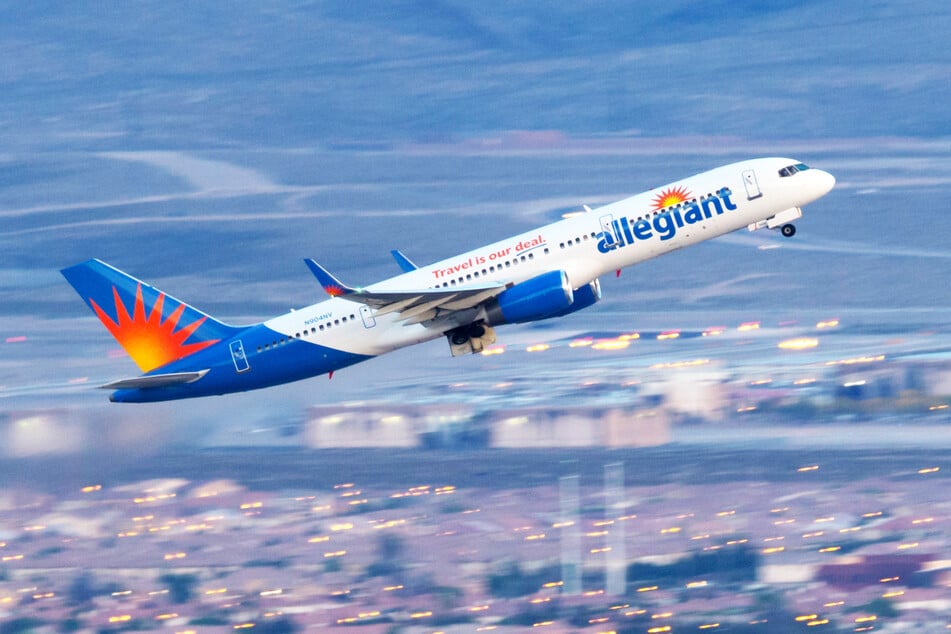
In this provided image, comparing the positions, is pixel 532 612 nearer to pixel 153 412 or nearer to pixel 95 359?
pixel 153 412

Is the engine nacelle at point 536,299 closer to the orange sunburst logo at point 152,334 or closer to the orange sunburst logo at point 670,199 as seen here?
the orange sunburst logo at point 670,199

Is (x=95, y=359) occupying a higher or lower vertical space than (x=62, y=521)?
higher

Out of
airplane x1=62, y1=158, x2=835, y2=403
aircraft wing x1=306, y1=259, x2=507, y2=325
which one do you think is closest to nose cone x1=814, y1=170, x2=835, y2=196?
airplane x1=62, y1=158, x2=835, y2=403

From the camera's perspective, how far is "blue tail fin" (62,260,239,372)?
3270 inches

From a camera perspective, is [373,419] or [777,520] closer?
[777,520]

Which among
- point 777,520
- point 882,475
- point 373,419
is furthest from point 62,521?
point 882,475

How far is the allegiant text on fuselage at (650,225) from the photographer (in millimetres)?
77938

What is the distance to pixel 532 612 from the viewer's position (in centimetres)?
12569

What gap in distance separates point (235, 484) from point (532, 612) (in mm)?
32787

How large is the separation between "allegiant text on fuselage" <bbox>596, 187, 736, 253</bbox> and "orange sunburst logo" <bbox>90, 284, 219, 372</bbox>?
2071 cm

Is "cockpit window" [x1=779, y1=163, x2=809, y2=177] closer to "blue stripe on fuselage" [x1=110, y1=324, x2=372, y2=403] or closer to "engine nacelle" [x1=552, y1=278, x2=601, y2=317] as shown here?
"engine nacelle" [x1=552, y1=278, x2=601, y2=317]

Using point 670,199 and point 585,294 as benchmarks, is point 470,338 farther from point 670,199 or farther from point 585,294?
point 670,199

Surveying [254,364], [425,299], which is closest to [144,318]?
[254,364]

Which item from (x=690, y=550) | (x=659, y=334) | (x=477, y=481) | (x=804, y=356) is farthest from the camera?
(x=659, y=334)
